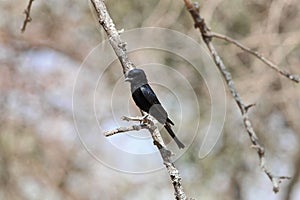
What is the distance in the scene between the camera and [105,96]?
3.30 m

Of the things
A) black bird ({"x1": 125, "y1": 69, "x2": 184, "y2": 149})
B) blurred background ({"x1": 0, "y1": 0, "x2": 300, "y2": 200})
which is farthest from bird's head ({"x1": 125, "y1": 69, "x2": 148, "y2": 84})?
blurred background ({"x1": 0, "y1": 0, "x2": 300, "y2": 200})

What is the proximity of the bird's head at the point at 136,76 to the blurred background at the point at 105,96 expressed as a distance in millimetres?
2023

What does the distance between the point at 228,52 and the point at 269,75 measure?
338mm

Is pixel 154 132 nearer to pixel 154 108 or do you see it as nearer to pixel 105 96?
pixel 154 108

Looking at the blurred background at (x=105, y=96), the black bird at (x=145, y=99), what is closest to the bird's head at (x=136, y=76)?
the black bird at (x=145, y=99)

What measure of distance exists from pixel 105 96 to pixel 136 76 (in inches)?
99.2

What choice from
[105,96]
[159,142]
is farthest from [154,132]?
[105,96]

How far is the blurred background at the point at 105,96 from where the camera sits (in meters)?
3.24

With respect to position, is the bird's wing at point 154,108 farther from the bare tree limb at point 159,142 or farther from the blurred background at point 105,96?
the blurred background at point 105,96

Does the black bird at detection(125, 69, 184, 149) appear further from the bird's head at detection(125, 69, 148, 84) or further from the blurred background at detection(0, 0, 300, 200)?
the blurred background at detection(0, 0, 300, 200)

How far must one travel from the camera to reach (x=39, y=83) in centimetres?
329

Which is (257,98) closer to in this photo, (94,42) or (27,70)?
(94,42)

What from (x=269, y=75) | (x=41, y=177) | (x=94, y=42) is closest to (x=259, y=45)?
(x=269, y=75)

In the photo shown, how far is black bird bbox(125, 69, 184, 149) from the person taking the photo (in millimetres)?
790
